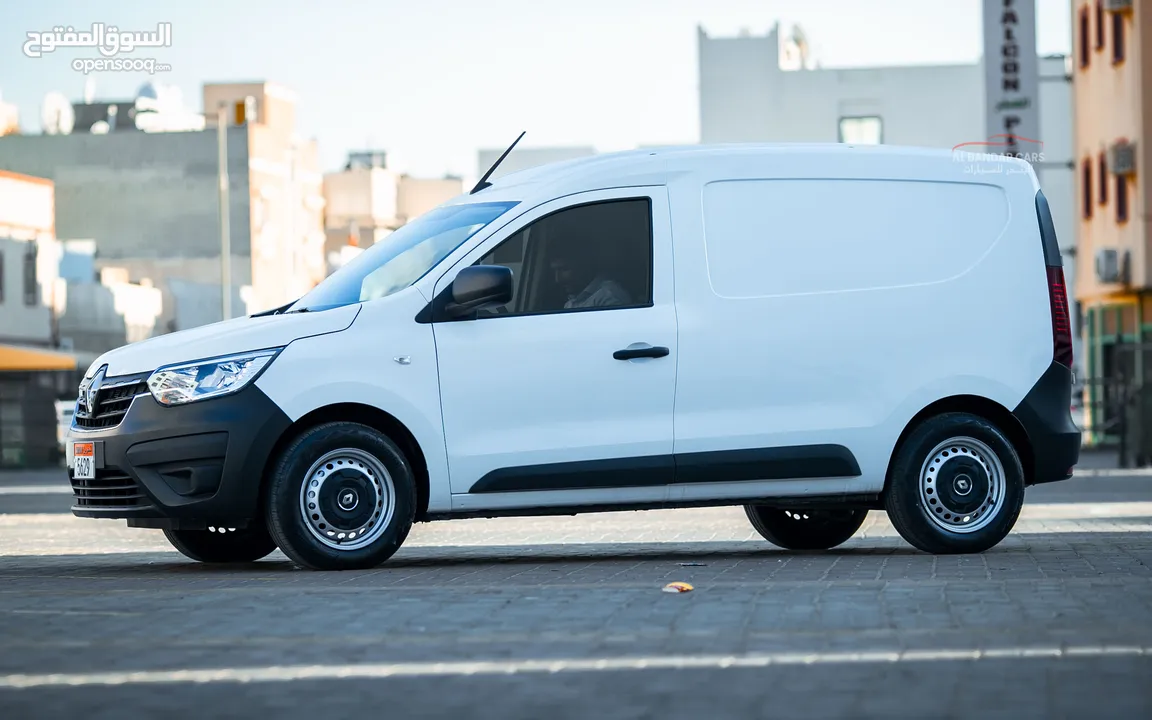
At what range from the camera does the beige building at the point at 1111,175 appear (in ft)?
129

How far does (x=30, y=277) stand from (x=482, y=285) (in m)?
47.9

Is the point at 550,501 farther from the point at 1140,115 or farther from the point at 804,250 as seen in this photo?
the point at 1140,115

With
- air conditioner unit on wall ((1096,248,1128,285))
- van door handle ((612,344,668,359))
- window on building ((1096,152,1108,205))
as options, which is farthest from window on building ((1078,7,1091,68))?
van door handle ((612,344,668,359))

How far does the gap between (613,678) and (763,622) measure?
59.1 inches

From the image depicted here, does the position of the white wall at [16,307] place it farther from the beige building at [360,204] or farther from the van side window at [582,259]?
the beige building at [360,204]

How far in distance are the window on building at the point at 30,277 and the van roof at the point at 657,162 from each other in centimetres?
4643

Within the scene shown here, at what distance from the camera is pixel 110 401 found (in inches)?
414

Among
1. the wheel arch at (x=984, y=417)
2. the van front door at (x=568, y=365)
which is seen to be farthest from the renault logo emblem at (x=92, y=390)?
the wheel arch at (x=984, y=417)

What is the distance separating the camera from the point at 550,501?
1056 centimetres

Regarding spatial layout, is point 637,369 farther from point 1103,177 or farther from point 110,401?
point 1103,177

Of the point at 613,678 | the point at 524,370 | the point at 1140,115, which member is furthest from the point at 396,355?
the point at 1140,115

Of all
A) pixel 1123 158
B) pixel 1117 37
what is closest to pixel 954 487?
pixel 1123 158

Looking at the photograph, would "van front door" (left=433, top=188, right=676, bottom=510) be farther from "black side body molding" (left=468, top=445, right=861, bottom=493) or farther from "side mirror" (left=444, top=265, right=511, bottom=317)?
"side mirror" (left=444, top=265, right=511, bottom=317)

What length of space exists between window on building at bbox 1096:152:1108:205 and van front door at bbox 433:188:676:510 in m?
33.5
